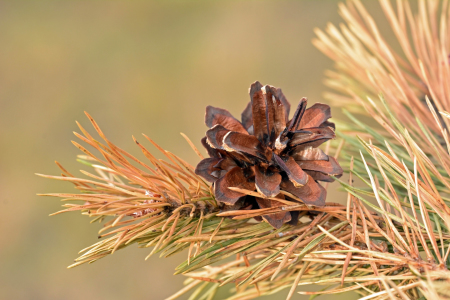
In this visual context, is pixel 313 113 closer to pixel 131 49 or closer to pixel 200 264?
pixel 200 264

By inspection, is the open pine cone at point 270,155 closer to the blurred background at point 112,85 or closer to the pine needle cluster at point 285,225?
the pine needle cluster at point 285,225

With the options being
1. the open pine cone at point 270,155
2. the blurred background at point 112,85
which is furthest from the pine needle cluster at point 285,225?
the blurred background at point 112,85

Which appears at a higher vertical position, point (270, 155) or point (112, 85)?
point (112, 85)

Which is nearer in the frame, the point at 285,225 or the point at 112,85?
the point at 285,225

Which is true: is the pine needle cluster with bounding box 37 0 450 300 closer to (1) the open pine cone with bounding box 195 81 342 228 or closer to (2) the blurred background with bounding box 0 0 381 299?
(1) the open pine cone with bounding box 195 81 342 228

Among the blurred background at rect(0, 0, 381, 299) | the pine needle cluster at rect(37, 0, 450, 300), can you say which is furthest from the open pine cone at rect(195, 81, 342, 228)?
the blurred background at rect(0, 0, 381, 299)

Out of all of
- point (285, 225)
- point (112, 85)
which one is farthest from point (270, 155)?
point (112, 85)

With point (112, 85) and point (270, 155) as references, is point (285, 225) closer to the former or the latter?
Answer: point (270, 155)
